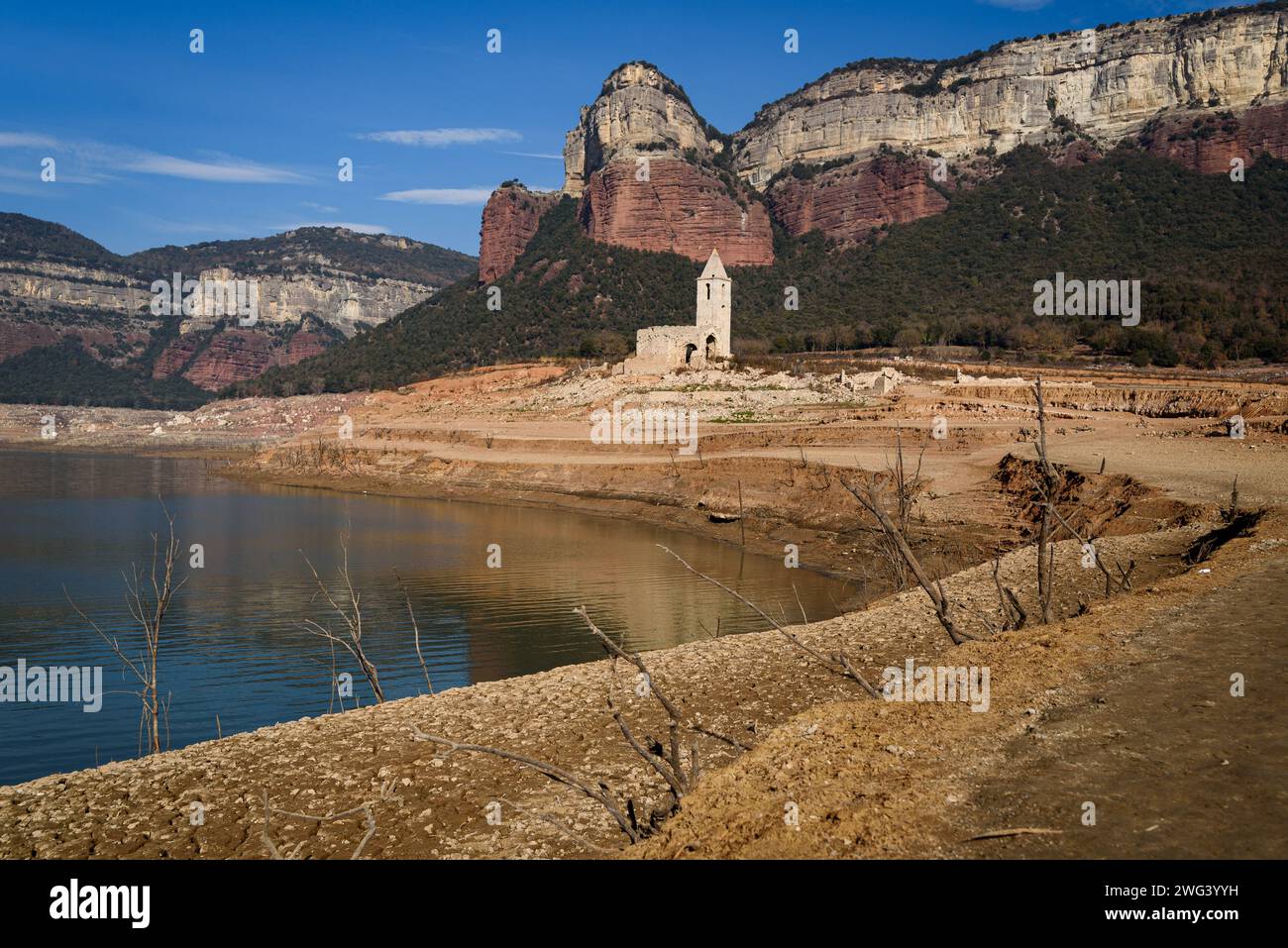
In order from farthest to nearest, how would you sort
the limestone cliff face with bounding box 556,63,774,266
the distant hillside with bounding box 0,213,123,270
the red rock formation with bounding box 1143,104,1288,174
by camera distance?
the distant hillside with bounding box 0,213,123,270, the limestone cliff face with bounding box 556,63,774,266, the red rock formation with bounding box 1143,104,1288,174

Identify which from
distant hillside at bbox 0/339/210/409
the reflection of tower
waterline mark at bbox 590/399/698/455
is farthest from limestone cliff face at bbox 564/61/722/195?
waterline mark at bbox 590/399/698/455

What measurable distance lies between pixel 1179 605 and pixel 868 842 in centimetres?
648

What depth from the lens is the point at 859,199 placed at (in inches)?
3777

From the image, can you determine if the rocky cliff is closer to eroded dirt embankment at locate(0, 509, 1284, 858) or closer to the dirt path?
eroded dirt embankment at locate(0, 509, 1284, 858)

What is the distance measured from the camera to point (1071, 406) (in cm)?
3581

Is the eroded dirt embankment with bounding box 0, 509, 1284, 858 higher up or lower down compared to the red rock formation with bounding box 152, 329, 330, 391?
lower down

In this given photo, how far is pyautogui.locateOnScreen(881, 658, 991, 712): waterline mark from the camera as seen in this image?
6.94 m

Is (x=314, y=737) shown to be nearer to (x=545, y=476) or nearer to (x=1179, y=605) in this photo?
(x=1179, y=605)

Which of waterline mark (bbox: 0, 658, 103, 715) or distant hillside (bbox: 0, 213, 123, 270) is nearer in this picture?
waterline mark (bbox: 0, 658, 103, 715)

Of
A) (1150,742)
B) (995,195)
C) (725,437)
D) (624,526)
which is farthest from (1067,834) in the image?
(995,195)

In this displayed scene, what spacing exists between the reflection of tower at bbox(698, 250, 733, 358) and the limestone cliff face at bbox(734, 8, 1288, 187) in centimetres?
5912

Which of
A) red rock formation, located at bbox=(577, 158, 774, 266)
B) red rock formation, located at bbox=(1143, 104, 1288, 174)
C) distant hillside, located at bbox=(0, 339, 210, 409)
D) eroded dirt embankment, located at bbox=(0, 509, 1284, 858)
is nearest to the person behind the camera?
eroded dirt embankment, located at bbox=(0, 509, 1284, 858)

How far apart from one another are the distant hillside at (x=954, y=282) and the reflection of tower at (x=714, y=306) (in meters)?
10.8

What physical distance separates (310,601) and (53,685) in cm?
596
